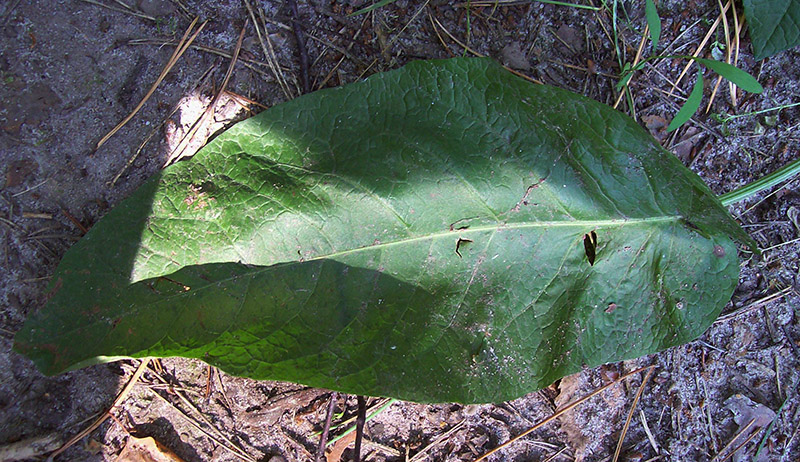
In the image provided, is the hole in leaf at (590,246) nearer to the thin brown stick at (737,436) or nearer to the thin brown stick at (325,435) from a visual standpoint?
the thin brown stick at (325,435)

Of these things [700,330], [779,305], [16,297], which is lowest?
[779,305]

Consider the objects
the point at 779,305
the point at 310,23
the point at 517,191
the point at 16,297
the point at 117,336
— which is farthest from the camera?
the point at 779,305

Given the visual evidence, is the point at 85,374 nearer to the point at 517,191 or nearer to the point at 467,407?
the point at 467,407

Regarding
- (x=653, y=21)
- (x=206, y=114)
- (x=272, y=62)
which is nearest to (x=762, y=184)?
(x=653, y=21)

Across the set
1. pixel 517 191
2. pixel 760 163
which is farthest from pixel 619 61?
pixel 517 191

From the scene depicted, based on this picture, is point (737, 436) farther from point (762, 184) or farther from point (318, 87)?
point (318, 87)

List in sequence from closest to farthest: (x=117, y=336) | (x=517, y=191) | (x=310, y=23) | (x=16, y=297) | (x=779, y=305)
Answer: (x=117, y=336)
(x=517, y=191)
(x=16, y=297)
(x=310, y=23)
(x=779, y=305)

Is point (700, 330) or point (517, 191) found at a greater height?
point (517, 191)
